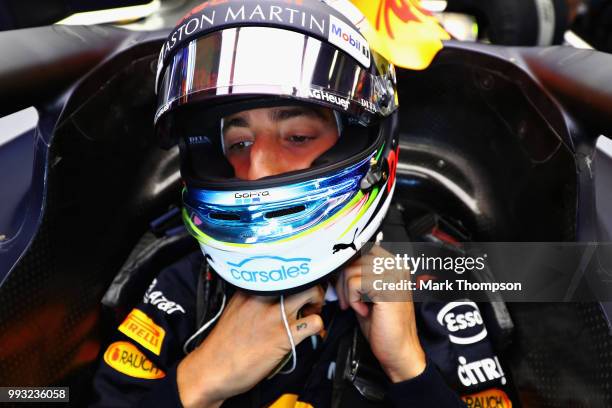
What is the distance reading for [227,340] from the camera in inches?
32.8

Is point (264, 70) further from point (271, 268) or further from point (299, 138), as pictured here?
point (271, 268)

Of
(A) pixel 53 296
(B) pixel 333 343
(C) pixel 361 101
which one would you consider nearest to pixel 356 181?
(C) pixel 361 101

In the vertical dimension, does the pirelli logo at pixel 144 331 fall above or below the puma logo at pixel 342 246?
below

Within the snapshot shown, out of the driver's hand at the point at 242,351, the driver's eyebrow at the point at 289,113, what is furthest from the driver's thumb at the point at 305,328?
the driver's eyebrow at the point at 289,113

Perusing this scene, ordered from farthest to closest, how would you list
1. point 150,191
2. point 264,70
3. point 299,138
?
point 150,191 → point 299,138 → point 264,70

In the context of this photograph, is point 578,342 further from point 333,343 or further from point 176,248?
point 176,248

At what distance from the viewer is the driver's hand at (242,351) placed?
803 mm

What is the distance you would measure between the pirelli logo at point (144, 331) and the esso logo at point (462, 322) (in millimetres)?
561

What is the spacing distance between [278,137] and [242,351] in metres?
0.39

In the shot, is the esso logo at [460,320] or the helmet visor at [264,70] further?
the esso logo at [460,320]

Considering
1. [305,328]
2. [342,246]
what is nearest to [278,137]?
[342,246]

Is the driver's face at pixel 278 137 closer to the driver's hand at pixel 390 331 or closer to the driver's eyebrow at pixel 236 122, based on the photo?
the driver's eyebrow at pixel 236 122

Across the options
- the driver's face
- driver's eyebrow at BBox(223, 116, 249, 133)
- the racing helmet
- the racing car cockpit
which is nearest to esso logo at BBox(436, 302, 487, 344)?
the racing car cockpit

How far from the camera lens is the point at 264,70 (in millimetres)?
758
